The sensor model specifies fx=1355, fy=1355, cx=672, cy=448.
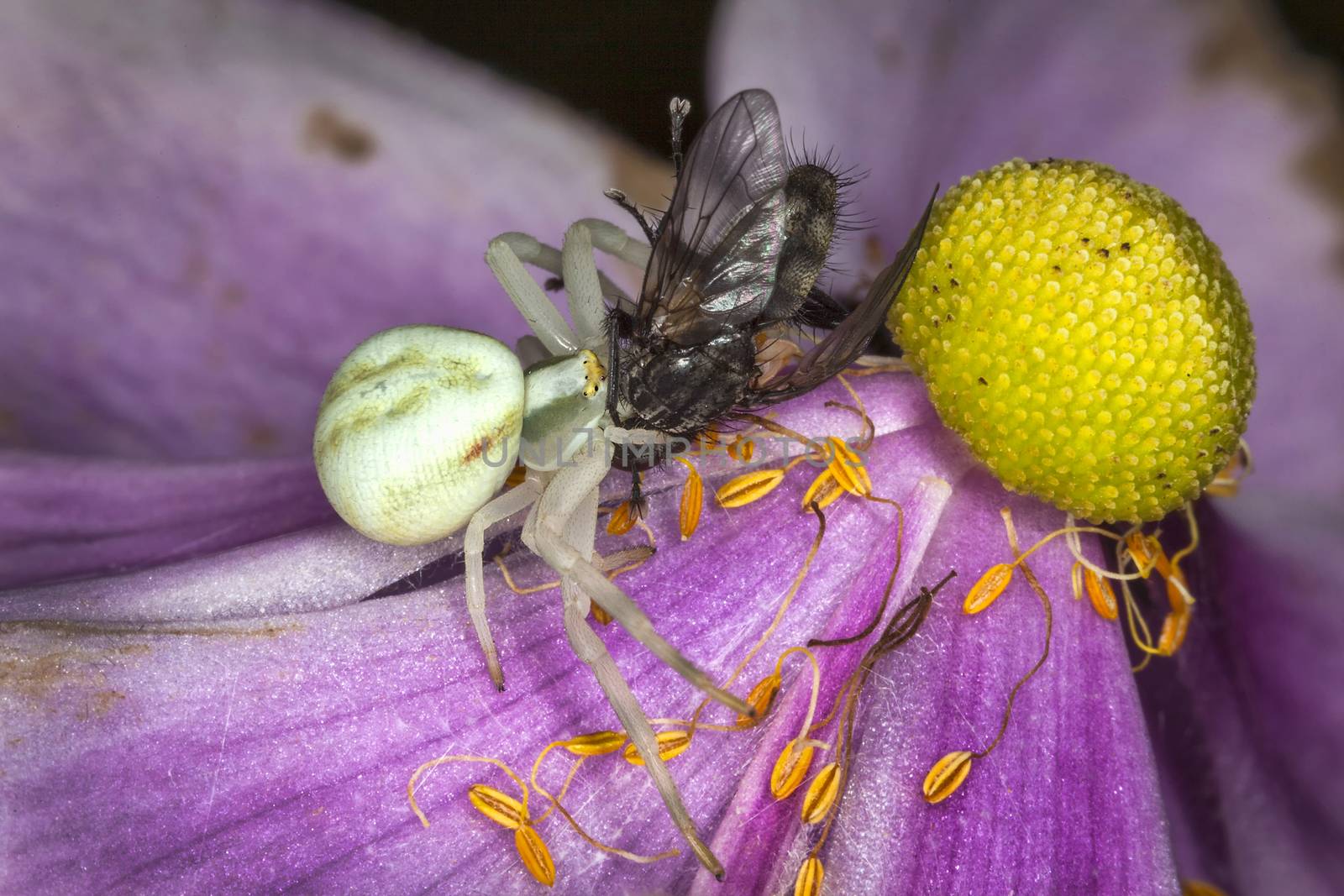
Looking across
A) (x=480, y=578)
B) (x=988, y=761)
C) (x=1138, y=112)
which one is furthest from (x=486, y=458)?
(x=1138, y=112)

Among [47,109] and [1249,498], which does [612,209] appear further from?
[1249,498]

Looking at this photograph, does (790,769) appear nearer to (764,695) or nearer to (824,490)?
(764,695)

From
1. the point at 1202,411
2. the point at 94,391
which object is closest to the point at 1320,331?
the point at 1202,411

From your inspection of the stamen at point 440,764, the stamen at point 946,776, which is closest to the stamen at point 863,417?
the stamen at point 946,776

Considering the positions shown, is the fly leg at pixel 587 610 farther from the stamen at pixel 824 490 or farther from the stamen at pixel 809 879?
the stamen at pixel 824 490

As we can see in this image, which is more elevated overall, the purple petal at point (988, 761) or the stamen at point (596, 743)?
the purple petal at point (988, 761)

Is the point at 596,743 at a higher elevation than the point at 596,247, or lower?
lower

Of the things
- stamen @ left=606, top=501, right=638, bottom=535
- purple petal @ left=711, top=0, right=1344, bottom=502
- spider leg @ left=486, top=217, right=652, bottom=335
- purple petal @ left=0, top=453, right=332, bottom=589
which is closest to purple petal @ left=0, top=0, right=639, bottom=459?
purple petal @ left=0, top=453, right=332, bottom=589
